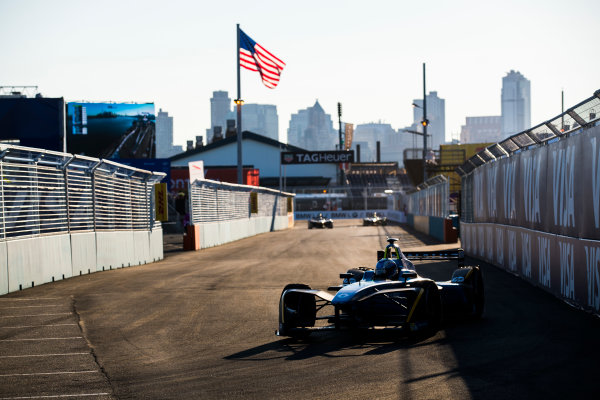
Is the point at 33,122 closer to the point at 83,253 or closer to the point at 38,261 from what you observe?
the point at 83,253

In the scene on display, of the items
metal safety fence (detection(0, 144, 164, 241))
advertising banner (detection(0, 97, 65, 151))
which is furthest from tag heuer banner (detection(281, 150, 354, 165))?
metal safety fence (detection(0, 144, 164, 241))

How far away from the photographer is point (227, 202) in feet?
119

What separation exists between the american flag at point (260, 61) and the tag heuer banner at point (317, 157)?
1338 inches

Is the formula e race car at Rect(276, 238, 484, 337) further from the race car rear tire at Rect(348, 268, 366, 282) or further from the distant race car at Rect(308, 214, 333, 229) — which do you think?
the distant race car at Rect(308, 214, 333, 229)

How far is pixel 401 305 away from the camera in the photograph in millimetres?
9141

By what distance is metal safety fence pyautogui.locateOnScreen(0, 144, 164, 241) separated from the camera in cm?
1454

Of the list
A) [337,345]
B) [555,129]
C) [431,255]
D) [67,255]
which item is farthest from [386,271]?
[67,255]

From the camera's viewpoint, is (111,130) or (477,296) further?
(111,130)

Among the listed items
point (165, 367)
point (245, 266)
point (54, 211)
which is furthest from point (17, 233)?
point (165, 367)

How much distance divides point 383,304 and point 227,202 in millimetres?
27446

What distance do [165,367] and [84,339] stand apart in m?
2.14

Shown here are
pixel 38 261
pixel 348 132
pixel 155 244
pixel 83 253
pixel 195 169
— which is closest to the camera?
pixel 38 261

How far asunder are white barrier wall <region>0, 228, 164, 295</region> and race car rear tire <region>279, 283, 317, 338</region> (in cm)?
672

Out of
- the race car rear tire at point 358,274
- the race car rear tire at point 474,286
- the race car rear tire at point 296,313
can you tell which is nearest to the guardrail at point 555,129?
the race car rear tire at point 474,286
